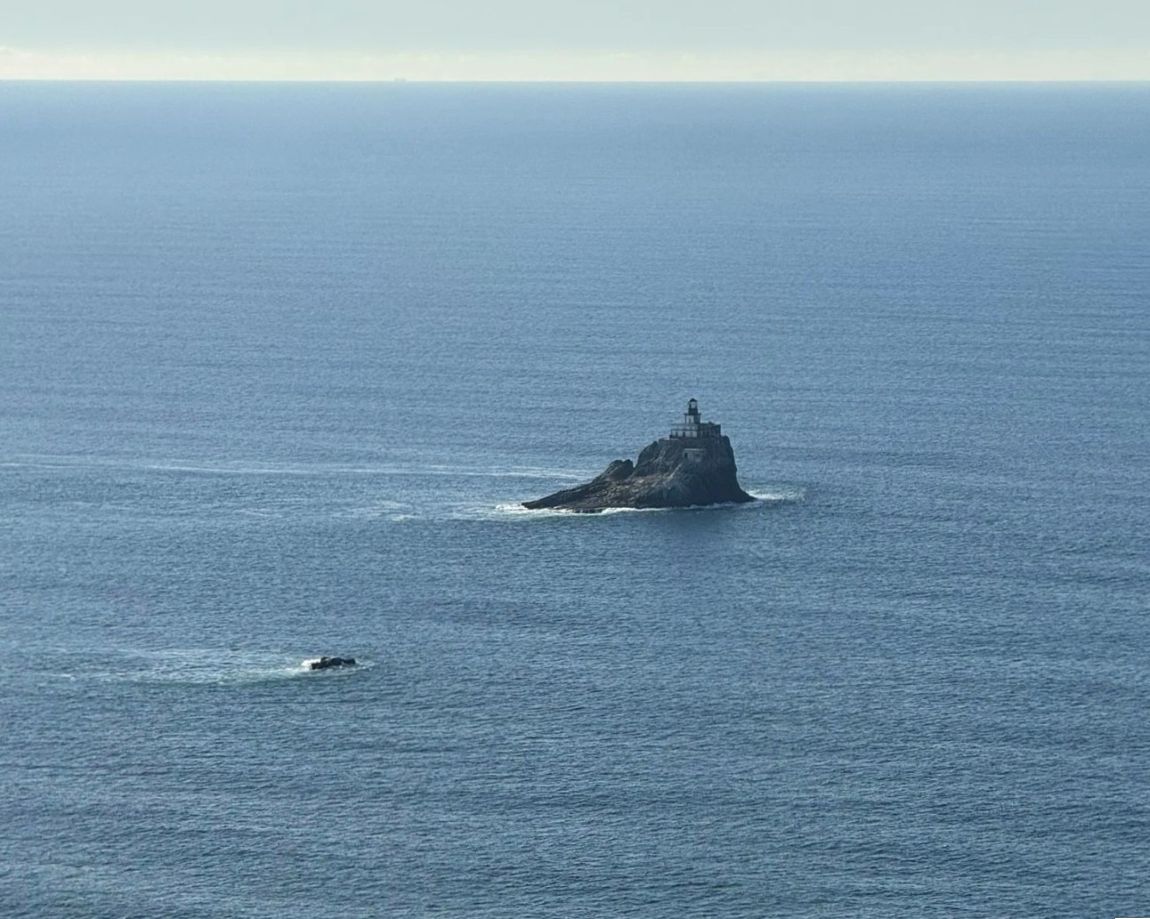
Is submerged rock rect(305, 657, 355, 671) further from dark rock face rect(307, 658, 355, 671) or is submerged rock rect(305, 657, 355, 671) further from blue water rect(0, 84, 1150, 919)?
blue water rect(0, 84, 1150, 919)

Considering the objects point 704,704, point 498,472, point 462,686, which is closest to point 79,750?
point 462,686

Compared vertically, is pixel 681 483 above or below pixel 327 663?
above

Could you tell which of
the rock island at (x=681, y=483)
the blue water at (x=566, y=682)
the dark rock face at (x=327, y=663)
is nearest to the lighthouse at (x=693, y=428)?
the rock island at (x=681, y=483)

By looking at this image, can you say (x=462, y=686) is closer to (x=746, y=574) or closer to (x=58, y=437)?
(x=746, y=574)

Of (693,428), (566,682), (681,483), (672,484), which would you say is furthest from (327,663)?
(693,428)

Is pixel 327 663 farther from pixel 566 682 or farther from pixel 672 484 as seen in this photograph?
pixel 672 484

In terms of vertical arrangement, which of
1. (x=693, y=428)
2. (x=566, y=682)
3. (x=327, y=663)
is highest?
(x=693, y=428)

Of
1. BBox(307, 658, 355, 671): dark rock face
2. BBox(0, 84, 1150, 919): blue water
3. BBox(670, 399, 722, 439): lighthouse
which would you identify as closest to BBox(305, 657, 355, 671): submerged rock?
BBox(307, 658, 355, 671): dark rock face
